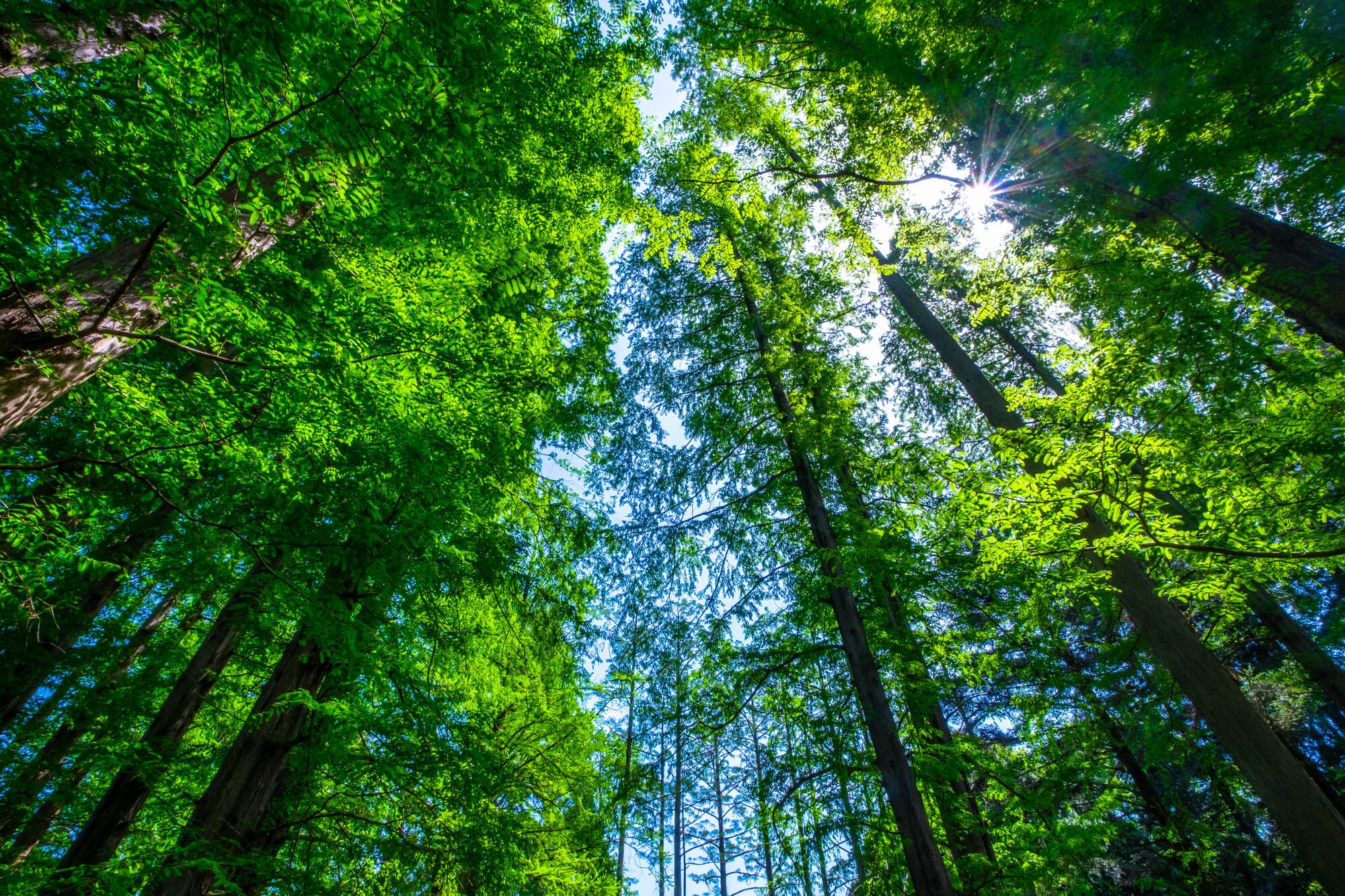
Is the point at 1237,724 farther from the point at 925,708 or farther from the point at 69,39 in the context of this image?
the point at 69,39

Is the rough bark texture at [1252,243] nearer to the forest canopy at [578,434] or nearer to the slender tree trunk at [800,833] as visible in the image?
the forest canopy at [578,434]

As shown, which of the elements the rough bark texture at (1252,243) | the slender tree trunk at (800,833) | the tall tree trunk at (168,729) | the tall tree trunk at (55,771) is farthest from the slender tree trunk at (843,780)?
the tall tree trunk at (55,771)

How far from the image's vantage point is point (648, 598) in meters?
6.43

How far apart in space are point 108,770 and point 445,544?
2862 millimetres

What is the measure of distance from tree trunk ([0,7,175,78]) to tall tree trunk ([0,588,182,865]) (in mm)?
3022

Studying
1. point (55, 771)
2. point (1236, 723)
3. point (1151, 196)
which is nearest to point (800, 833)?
point (1236, 723)

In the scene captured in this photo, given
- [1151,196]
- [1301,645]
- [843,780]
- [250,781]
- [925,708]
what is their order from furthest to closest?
1. [1301,645]
2. [925,708]
3. [843,780]
4. [250,781]
5. [1151,196]

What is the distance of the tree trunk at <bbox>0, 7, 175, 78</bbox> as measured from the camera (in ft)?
6.79

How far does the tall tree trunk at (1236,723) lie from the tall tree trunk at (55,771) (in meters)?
7.31

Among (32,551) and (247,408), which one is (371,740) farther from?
(247,408)

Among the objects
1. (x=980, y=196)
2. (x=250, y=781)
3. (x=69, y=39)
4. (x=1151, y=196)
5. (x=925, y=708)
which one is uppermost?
(x=980, y=196)

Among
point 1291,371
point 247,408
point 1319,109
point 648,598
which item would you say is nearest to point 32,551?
point 247,408

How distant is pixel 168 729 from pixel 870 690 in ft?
22.3

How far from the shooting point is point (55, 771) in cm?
398
